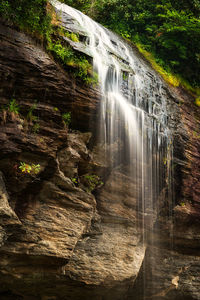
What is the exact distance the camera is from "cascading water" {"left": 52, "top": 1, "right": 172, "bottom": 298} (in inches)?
339

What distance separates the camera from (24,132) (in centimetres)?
681

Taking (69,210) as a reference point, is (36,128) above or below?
above

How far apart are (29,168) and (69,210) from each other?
1.66 metres

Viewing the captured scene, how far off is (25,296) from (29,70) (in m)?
6.18

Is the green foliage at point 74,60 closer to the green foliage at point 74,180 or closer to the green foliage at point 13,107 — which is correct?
the green foliage at point 13,107

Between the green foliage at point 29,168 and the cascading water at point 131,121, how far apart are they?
2483mm

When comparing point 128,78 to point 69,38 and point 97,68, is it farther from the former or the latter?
point 69,38

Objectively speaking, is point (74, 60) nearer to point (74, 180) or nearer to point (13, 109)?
point (13, 109)

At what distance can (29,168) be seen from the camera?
6.62 metres

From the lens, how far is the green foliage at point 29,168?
6.57 meters

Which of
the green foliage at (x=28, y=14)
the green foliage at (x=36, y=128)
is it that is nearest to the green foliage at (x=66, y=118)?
the green foliage at (x=36, y=128)

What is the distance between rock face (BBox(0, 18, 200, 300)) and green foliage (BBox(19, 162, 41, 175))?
0.11 meters

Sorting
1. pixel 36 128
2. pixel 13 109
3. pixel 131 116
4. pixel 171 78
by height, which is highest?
pixel 171 78

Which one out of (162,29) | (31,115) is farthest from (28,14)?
(162,29)
